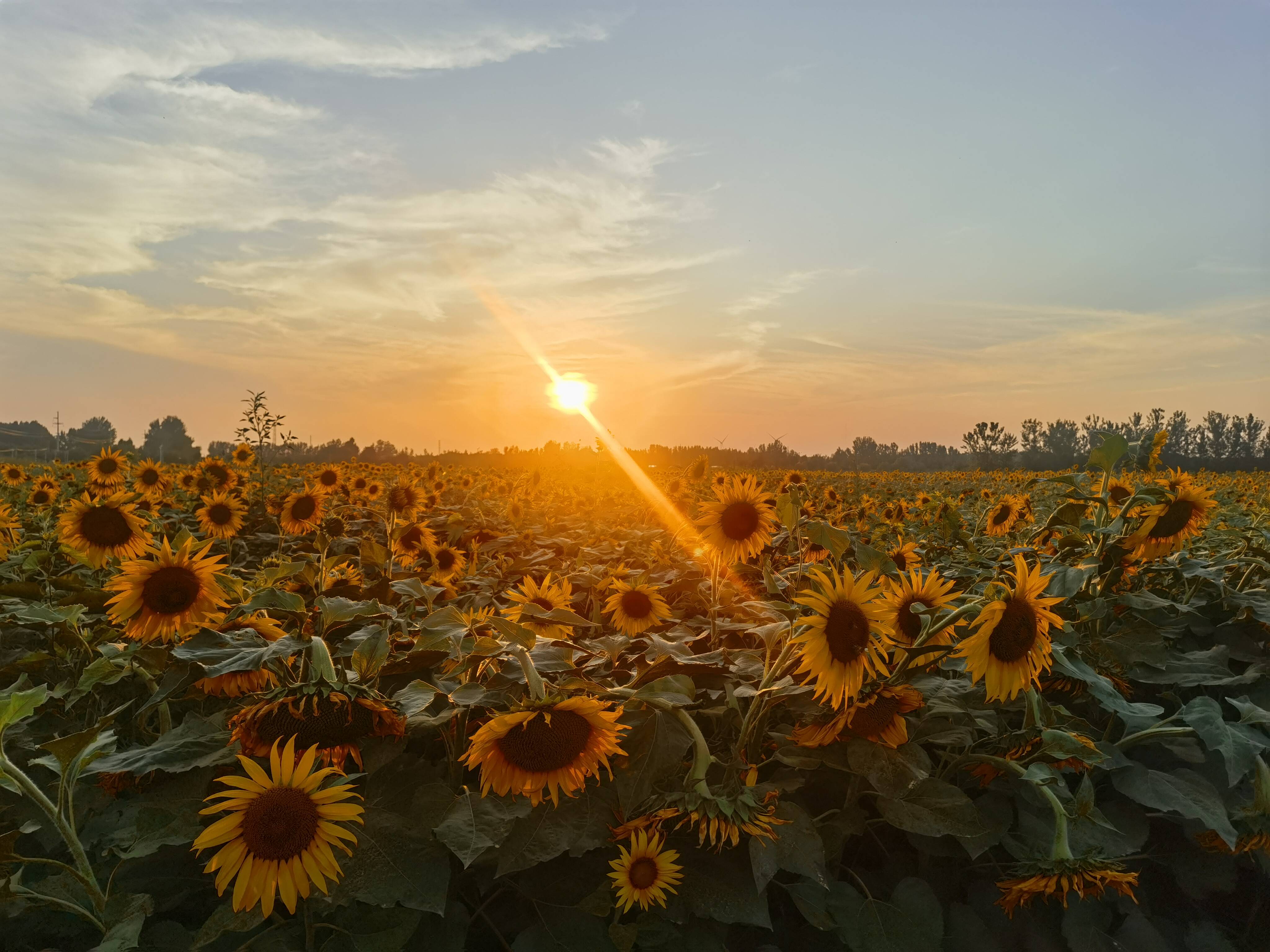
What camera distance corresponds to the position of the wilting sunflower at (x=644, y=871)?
1681 mm

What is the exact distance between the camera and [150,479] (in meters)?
8.03

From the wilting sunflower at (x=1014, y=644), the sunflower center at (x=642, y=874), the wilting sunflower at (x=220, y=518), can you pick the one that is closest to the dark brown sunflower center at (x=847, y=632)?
the wilting sunflower at (x=1014, y=644)

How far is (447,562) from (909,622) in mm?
3261

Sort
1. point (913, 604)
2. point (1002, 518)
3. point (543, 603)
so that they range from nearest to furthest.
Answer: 1. point (913, 604)
2. point (543, 603)
3. point (1002, 518)

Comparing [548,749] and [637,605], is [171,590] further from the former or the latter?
[637,605]

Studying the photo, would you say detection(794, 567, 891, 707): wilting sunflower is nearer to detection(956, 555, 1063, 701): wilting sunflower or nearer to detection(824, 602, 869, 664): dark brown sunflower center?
detection(824, 602, 869, 664): dark brown sunflower center

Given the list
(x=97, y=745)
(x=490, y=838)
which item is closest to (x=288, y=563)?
(x=97, y=745)

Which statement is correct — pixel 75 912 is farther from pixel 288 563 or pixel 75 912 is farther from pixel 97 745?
pixel 288 563

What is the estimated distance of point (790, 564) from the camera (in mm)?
5055

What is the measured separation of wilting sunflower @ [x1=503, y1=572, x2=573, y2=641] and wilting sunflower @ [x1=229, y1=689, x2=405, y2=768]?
0.42 m

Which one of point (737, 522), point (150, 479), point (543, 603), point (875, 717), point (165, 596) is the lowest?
point (875, 717)

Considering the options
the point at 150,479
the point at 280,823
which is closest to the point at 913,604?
the point at 280,823

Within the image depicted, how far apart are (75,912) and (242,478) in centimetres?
858

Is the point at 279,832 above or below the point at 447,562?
below
